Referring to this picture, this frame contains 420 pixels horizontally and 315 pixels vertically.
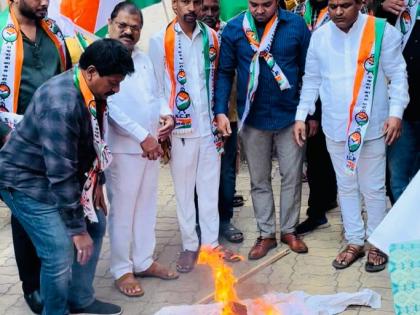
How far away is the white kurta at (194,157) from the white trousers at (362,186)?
2.94ft

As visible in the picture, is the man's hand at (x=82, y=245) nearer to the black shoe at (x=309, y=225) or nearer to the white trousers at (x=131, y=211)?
the white trousers at (x=131, y=211)

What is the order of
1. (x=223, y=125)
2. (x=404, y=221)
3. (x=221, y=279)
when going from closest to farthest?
(x=404, y=221), (x=221, y=279), (x=223, y=125)

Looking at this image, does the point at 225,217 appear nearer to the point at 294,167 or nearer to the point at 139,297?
the point at 294,167

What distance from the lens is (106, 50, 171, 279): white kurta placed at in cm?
469

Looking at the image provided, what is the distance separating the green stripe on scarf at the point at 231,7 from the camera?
6.43 meters

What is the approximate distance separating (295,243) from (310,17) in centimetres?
180

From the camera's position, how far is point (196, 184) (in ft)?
17.6

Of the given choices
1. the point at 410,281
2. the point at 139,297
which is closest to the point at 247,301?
the point at 139,297

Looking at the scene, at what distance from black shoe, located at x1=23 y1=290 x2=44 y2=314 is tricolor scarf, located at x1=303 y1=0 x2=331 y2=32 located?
9.52ft

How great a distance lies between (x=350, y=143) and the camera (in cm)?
497

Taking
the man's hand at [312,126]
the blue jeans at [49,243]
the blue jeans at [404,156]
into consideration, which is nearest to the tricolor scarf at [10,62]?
the blue jeans at [49,243]

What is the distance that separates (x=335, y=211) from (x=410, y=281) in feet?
8.58

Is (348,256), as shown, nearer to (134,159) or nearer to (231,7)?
(134,159)

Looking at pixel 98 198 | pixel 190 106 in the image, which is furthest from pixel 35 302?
pixel 190 106
